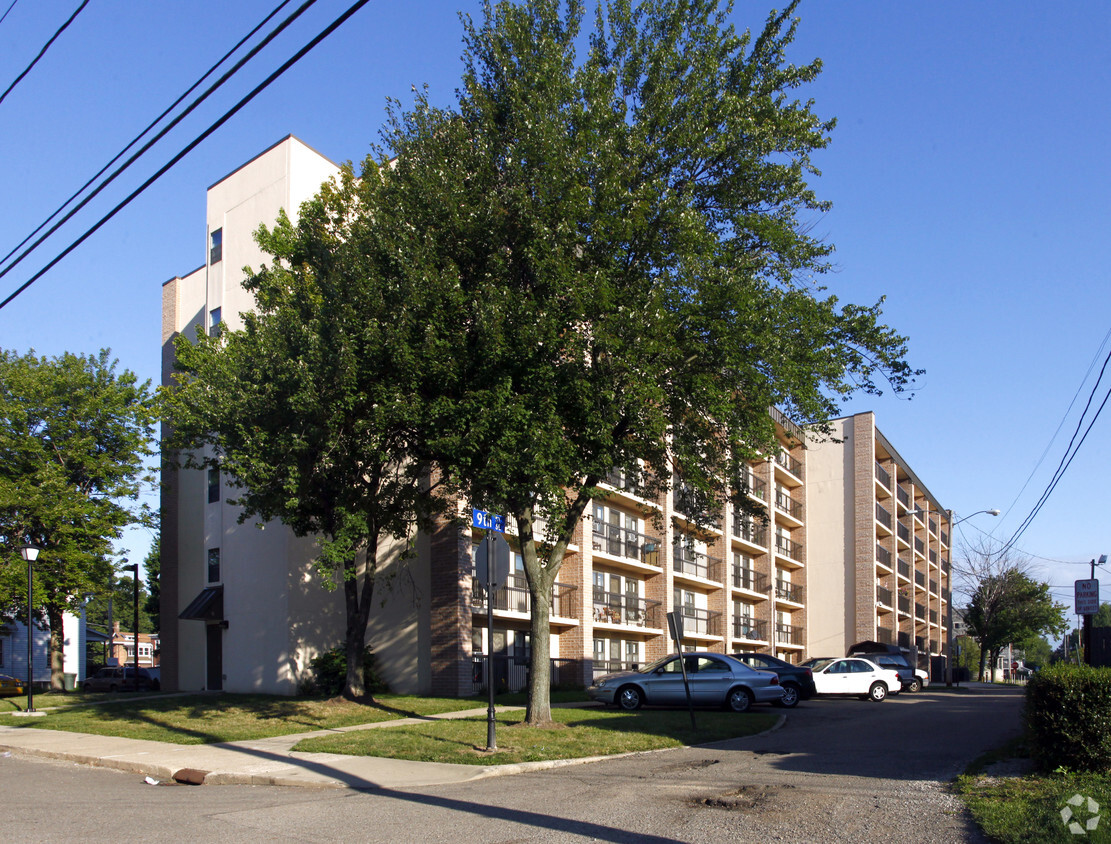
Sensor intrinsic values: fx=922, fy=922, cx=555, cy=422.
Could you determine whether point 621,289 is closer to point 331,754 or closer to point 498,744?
point 498,744

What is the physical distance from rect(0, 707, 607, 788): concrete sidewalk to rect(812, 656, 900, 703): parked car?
18.6m

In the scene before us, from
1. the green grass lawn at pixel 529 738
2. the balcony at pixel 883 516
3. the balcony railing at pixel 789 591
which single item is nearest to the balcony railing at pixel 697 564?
the balcony railing at pixel 789 591

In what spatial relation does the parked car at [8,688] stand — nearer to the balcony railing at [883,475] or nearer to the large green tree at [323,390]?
the large green tree at [323,390]

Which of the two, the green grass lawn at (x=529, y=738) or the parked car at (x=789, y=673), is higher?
the green grass lawn at (x=529, y=738)

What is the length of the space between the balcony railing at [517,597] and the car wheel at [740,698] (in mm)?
5831

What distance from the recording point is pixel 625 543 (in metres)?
34.4

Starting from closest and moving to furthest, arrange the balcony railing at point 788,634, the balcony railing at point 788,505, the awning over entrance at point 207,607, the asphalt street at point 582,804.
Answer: the asphalt street at point 582,804, the awning over entrance at point 207,607, the balcony railing at point 788,634, the balcony railing at point 788,505

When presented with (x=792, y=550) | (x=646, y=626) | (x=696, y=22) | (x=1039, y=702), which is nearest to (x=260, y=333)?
(x=696, y=22)

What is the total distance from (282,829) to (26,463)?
2853 centimetres

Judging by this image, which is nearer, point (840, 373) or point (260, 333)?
point (840, 373)

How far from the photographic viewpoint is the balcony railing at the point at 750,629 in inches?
1789

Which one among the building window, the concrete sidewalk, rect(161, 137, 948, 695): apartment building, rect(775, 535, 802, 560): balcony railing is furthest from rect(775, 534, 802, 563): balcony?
the concrete sidewalk

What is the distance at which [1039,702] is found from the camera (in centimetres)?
1052

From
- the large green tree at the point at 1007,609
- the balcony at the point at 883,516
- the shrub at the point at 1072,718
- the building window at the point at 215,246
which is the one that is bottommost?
the large green tree at the point at 1007,609
